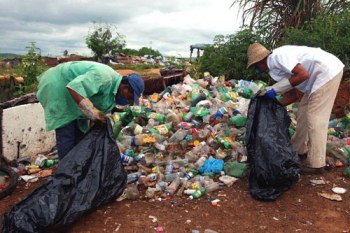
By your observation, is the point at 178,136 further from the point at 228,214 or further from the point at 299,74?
the point at 299,74

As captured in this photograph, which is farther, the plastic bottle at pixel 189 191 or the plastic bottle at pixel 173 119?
the plastic bottle at pixel 173 119

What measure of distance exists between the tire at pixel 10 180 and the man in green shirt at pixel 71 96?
2.35 ft

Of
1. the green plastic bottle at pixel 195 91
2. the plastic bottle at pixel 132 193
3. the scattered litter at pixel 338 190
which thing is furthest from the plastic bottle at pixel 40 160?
the scattered litter at pixel 338 190

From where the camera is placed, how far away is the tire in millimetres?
3586

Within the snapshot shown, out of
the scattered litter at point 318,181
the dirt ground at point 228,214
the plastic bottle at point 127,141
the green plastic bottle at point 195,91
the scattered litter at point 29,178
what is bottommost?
the scattered litter at point 29,178

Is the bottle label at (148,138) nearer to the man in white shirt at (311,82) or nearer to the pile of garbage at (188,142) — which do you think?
the pile of garbage at (188,142)

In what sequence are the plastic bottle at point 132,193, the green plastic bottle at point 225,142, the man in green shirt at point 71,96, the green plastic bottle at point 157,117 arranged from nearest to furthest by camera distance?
the man in green shirt at point 71,96 < the plastic bottle at point 132,193 < the green plastic bottle at point 225,142 < the green plastic bottle at point 157,117

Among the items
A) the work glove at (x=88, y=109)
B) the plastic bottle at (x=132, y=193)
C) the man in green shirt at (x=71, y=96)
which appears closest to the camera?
the work glove at (x=88, y=109)

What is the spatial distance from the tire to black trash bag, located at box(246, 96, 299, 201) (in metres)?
2.28

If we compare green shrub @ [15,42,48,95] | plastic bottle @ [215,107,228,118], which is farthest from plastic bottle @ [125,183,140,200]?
green shrub @ [15,42,48,95]

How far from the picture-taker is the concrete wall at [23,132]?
4258 millimetres

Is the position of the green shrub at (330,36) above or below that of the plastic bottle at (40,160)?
above

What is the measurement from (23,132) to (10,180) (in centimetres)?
77

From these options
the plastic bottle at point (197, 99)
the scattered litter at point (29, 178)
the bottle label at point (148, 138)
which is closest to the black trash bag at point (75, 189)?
the bottle label at point (148, 138)
